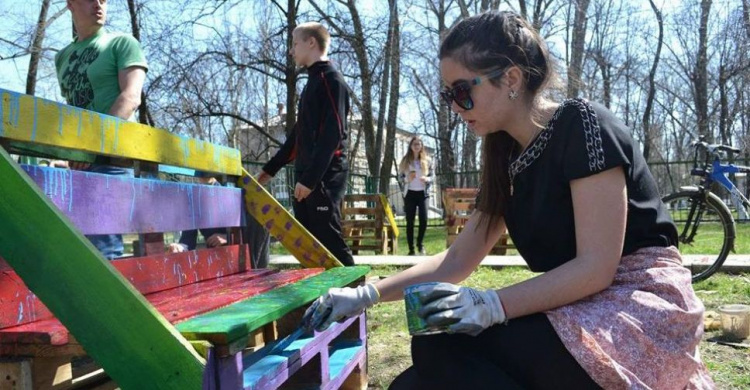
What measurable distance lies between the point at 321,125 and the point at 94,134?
5.90ft

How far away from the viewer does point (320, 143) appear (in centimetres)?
345

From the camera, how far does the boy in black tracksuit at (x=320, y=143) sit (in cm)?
346

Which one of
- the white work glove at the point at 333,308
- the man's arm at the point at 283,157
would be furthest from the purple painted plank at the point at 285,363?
the man's arm at the point at 283,157

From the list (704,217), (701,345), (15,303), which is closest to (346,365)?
(15,303)

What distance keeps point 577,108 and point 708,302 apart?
356 centimetres

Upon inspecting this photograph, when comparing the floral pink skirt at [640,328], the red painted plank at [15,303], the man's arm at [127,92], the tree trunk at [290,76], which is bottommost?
the floral pink skirt at [640,328]

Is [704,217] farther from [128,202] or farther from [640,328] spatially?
[128,202]

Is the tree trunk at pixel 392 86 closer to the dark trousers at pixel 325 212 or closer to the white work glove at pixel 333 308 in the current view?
the dark trousers at pixel 325 212

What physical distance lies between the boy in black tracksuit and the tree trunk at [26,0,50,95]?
11.0m

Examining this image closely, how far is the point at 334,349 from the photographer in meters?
2.39

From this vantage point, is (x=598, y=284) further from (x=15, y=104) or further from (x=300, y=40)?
(x=300, y=40)

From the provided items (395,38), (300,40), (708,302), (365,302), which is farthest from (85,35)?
(395,38)

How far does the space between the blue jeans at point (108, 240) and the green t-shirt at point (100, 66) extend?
39cm

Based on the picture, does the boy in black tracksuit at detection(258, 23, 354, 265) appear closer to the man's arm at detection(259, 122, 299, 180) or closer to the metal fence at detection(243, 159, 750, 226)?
A: the man's arm at detection(259, 122, 299, 180)
